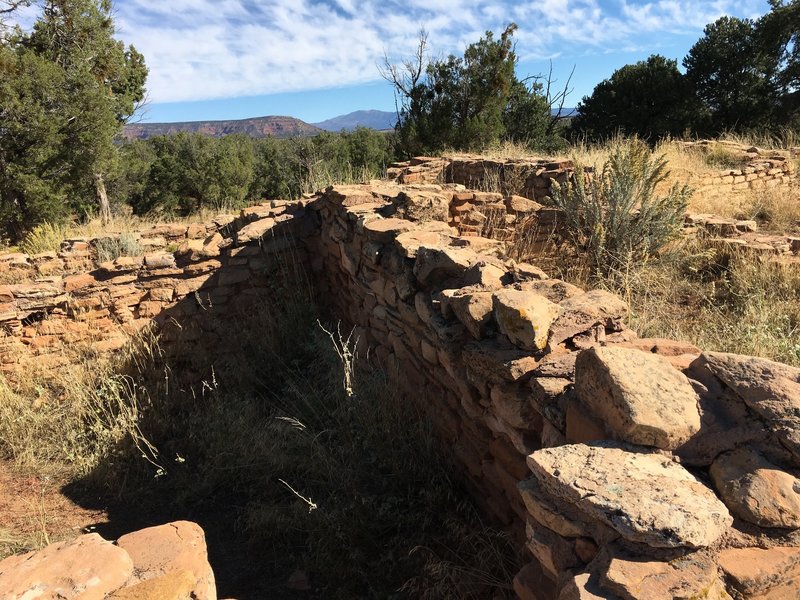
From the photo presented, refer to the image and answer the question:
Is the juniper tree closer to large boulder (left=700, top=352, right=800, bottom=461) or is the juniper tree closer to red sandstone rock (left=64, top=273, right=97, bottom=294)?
red sandstone rock (left=64, top=273, right=97, bottom=294)

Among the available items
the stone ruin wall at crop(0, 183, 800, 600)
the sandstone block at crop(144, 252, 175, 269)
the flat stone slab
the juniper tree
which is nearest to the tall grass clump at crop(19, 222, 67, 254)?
the juniper tree

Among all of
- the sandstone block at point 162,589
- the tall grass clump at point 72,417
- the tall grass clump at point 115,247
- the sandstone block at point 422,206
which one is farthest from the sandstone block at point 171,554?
the tall grass clump at point 115,247

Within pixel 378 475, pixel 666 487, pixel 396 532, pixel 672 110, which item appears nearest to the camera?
pixel 666 487

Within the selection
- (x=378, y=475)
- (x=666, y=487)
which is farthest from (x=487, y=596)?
(x=666, y=487)

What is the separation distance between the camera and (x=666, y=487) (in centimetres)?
142

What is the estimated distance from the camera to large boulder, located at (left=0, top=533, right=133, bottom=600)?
1.46 m

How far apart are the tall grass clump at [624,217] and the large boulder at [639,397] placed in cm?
339

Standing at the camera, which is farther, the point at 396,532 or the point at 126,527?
the point at 126,527

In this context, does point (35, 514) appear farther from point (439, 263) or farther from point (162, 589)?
point (439, 263)

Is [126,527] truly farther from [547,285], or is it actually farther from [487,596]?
[547,285]

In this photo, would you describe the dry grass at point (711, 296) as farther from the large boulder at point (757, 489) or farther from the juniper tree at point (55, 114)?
the juniper tree at point (55, 114)

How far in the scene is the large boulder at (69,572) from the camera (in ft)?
4.80

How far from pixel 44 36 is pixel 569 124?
57.6ft

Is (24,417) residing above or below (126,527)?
above
